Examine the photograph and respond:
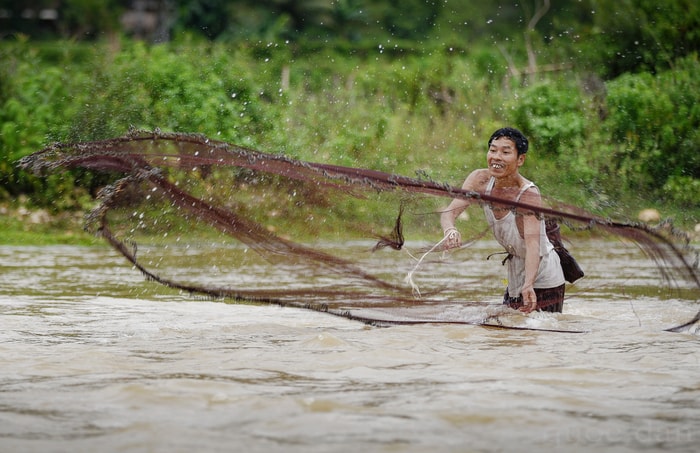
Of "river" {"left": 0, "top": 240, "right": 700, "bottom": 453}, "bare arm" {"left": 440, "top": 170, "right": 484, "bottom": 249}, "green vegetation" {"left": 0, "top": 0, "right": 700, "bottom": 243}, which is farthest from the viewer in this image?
"green vegetation" {"left": 0, "top": 0, "right": 700, "bottom": 243}

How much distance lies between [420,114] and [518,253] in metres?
9.44

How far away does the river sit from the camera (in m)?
3.59

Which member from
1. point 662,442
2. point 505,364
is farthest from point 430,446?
point 505,364

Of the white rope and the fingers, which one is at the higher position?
the fingers

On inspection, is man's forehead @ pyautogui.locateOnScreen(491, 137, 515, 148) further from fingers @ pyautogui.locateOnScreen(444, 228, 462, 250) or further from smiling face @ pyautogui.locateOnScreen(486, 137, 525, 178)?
fingers @ pyautogui.locateOnScreen(444, 228, 462, 250)

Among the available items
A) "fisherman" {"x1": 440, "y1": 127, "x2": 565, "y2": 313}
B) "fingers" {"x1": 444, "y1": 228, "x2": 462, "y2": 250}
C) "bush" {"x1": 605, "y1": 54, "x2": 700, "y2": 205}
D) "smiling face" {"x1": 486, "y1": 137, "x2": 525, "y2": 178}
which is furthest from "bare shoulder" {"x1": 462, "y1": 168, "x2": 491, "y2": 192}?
"bush" {"x1": 605, "y1": 54, "x2": 700, "y2": 205}

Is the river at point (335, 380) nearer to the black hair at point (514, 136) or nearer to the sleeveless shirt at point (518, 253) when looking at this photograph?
the sleeveless shirt at point (518, 253)

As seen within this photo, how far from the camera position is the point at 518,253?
Result: 607 cm

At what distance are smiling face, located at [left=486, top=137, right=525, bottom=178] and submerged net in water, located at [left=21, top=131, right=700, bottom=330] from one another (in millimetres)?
→ 351

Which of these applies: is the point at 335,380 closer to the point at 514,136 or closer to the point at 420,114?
the point at 514,136

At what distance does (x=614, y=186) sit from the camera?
12.7 metres

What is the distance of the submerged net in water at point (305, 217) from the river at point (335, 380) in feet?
0.62

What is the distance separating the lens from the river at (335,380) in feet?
11.8

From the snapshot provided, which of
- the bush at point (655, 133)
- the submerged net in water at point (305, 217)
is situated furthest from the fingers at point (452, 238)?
the bush at point (655, 133)
